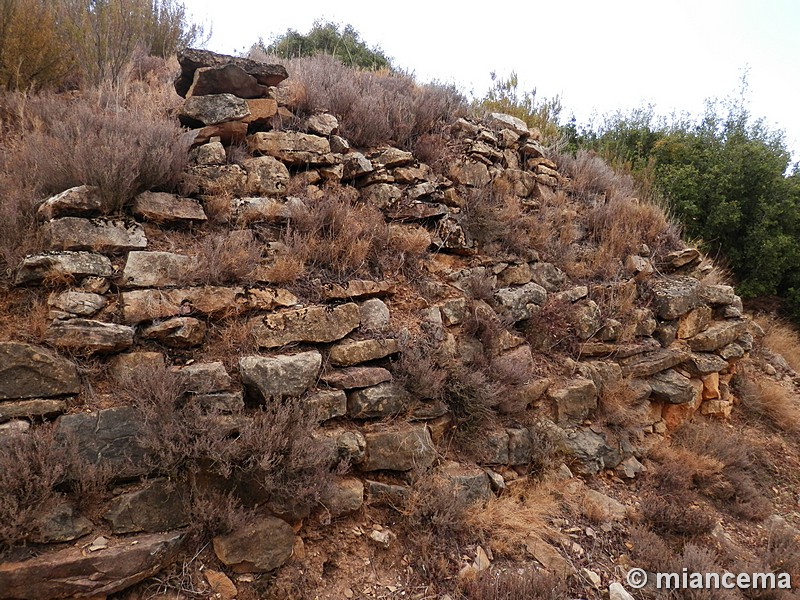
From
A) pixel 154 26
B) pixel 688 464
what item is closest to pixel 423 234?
pixel 688 464

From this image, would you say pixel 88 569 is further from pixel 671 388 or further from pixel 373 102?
pixel 671 388

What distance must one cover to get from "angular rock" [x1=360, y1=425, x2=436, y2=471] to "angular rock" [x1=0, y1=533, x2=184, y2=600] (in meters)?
1.45

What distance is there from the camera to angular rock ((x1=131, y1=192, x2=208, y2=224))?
13.5 ft

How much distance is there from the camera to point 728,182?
9.44 meters

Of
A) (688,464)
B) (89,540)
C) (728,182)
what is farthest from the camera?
(728,182)

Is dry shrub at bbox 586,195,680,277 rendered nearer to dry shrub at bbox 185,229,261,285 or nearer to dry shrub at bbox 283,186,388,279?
dry shrub at bbox 283,186,388,279

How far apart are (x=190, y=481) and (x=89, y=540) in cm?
59

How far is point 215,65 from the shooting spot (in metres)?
5.16

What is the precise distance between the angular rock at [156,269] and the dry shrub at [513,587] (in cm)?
306

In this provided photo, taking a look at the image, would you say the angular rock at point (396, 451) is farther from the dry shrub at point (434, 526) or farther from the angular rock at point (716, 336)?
the angular rock at point (716, 336)

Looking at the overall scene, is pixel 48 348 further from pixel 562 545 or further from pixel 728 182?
pixel 728 182

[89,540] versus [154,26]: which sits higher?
[154,26]

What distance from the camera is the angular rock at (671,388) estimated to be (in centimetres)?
583

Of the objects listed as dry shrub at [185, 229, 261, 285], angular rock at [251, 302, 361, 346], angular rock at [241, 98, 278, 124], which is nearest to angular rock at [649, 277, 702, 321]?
angular rock at [251, 302, 361, 346]
